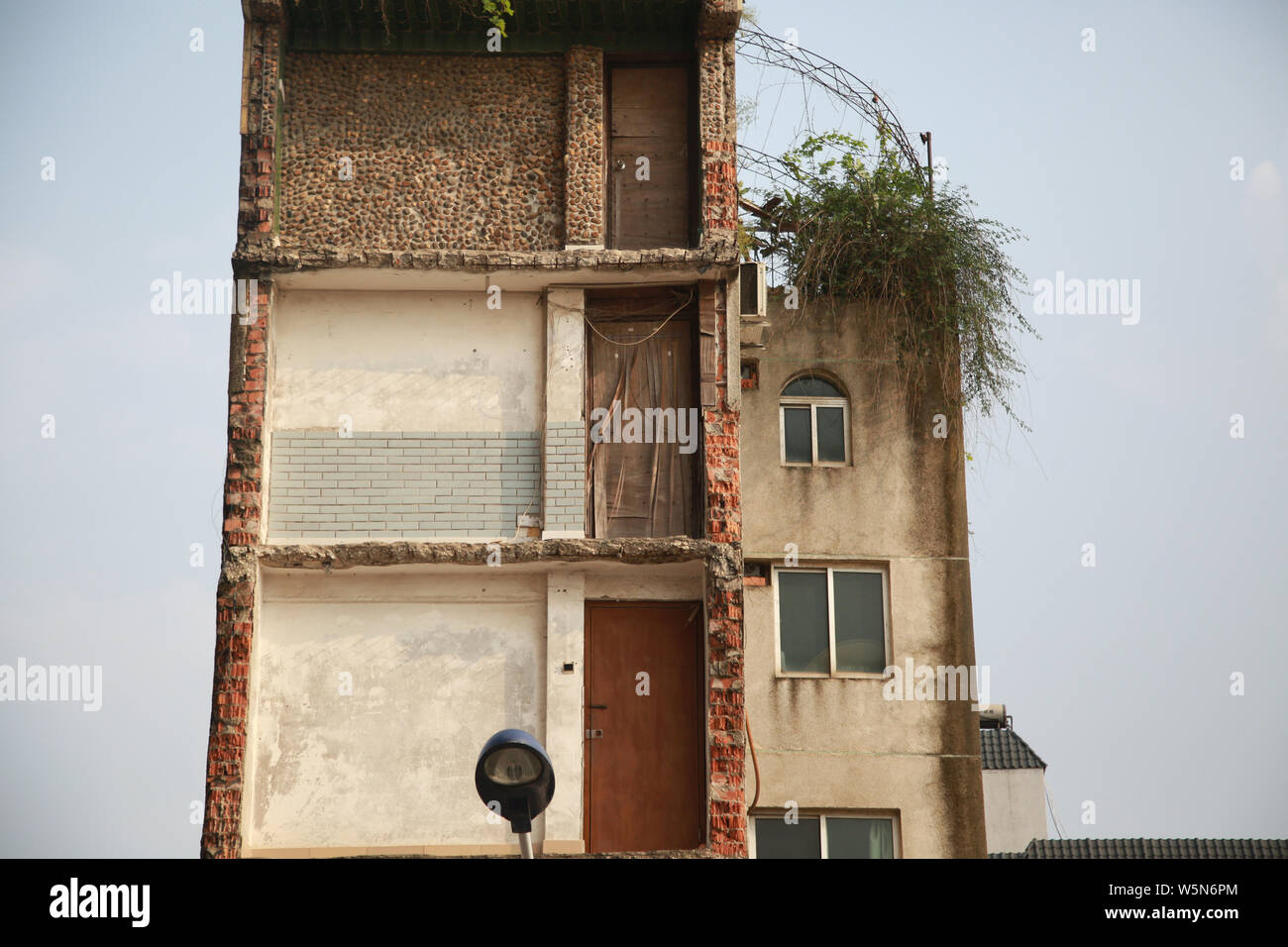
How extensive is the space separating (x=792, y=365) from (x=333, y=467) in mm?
5838

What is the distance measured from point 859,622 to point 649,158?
5804 mm

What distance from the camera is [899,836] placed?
1759 cm

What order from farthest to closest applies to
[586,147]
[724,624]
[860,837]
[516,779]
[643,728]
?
[860,837] < [586,147] < [643,728] < [724,624] < [516,779]

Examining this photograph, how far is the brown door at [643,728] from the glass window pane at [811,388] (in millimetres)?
3905

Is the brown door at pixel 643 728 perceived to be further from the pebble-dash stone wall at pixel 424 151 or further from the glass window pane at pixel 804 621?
the pebble-dash stone wall at pixel 424 151

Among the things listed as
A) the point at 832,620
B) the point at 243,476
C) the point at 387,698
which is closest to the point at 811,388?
the point at 832,620

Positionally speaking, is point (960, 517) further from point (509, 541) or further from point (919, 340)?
point (509, 541)

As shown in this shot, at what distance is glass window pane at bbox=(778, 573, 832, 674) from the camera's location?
18.0 metres

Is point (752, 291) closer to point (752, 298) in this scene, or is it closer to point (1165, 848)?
point (752, 298)

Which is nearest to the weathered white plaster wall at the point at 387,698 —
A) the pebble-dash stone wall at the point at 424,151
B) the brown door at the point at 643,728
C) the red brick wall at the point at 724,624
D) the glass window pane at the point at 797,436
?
the brown door at the point at 643,728

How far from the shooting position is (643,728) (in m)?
15.9
